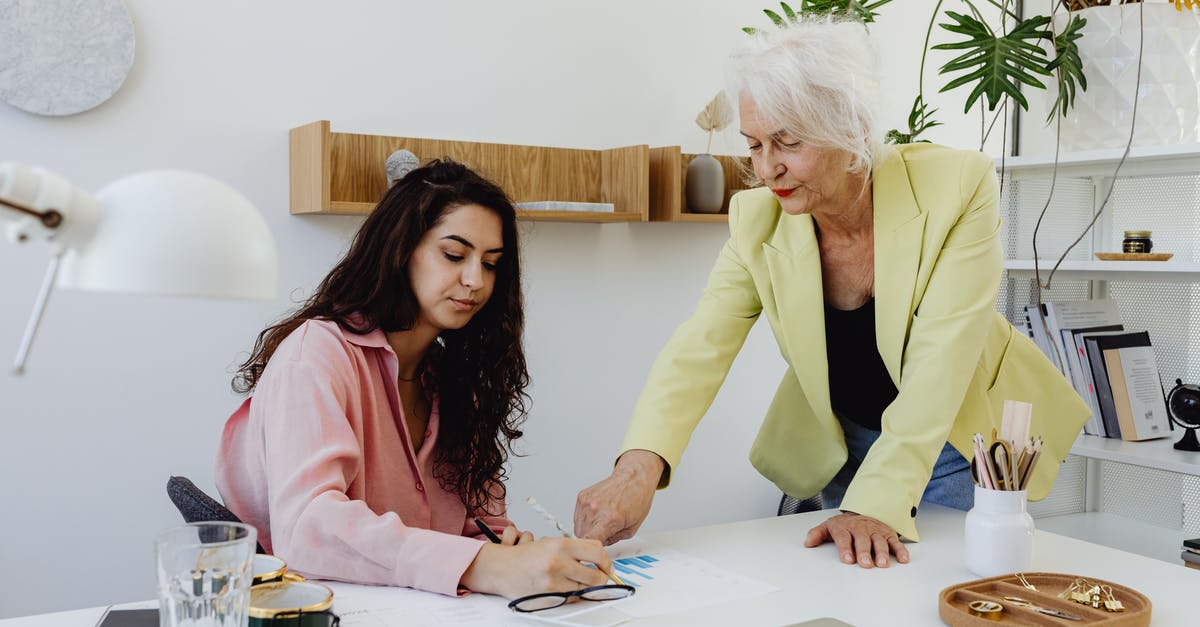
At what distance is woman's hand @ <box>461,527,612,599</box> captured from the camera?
1.29m

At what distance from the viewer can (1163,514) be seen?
3055mm

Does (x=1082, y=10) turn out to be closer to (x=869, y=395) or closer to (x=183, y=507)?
(x=869, y=395)

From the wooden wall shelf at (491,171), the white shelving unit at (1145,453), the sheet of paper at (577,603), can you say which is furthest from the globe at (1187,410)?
the sheet of paper at (577,603)

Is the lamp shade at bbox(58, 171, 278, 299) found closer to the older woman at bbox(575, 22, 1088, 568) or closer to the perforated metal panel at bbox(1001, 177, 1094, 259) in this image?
the older woman at bbox(575, 22, 1088, 568)

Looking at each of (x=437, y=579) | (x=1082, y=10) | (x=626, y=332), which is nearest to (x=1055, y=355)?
(x=1082, y=10)

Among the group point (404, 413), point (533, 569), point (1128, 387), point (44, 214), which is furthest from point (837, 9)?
point (44, 214)

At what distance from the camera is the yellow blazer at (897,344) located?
5.53 feet

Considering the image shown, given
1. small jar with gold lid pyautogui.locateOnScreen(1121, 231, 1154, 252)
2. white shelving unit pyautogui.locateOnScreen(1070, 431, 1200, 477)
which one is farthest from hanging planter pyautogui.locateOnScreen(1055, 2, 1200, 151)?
white shelving unit pyautogui.locateOnScreen(1070, 431, 1200, 477)

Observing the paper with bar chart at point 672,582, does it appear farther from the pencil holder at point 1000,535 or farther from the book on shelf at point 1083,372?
the book on shelf at point 1083,372

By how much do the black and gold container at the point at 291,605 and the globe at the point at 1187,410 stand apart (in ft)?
7.81

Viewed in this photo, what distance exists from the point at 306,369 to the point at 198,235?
0.79 m

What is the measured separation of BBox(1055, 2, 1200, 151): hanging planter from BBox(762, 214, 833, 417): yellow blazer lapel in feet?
4.90

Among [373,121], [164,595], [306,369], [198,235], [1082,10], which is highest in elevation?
[1082,10]

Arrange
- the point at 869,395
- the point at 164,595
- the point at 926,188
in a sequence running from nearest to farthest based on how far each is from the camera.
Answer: the point at 164,595 < the point at 926,188 < the point at 869,395
